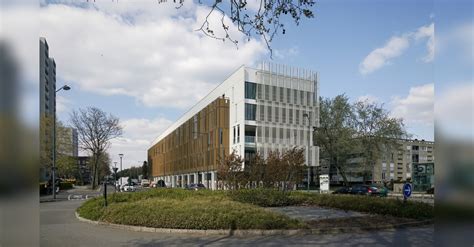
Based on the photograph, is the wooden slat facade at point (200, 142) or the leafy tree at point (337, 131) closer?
the leafy tree at point (337, 131)

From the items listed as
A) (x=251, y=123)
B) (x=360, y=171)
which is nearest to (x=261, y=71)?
(x=251, y=123)

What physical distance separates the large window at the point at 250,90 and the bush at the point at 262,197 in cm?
4175

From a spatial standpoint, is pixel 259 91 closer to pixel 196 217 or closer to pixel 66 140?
pixel 66 140

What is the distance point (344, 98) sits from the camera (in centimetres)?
6372

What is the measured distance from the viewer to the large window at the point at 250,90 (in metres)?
68.1

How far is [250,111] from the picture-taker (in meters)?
67.9

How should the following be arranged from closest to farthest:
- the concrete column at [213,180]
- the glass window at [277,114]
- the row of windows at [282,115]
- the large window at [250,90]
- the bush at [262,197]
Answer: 1. the bush at [262,197]
2. the large window at [250,90]
3. the row of windows at [282,115]
4. the glass window at [277,114]
5. the concrete column at [213,180]

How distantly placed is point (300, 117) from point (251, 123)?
964 centimetres

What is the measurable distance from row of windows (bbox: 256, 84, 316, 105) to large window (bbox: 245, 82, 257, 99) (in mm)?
680

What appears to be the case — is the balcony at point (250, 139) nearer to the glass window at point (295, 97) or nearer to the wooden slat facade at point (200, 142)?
the wooden slat facade at point (200, 142)

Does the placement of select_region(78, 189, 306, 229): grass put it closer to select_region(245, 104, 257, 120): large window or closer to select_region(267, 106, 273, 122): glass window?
select_region(245, 104, 257, 120): large window

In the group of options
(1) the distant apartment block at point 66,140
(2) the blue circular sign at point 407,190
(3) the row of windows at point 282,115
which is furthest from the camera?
(3) the row of windows at point 282,115

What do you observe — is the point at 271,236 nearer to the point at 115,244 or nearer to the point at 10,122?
the point at 115,244

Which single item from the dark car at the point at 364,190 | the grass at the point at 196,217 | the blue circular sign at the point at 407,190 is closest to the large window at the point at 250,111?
the dark car at the point at 364,190
